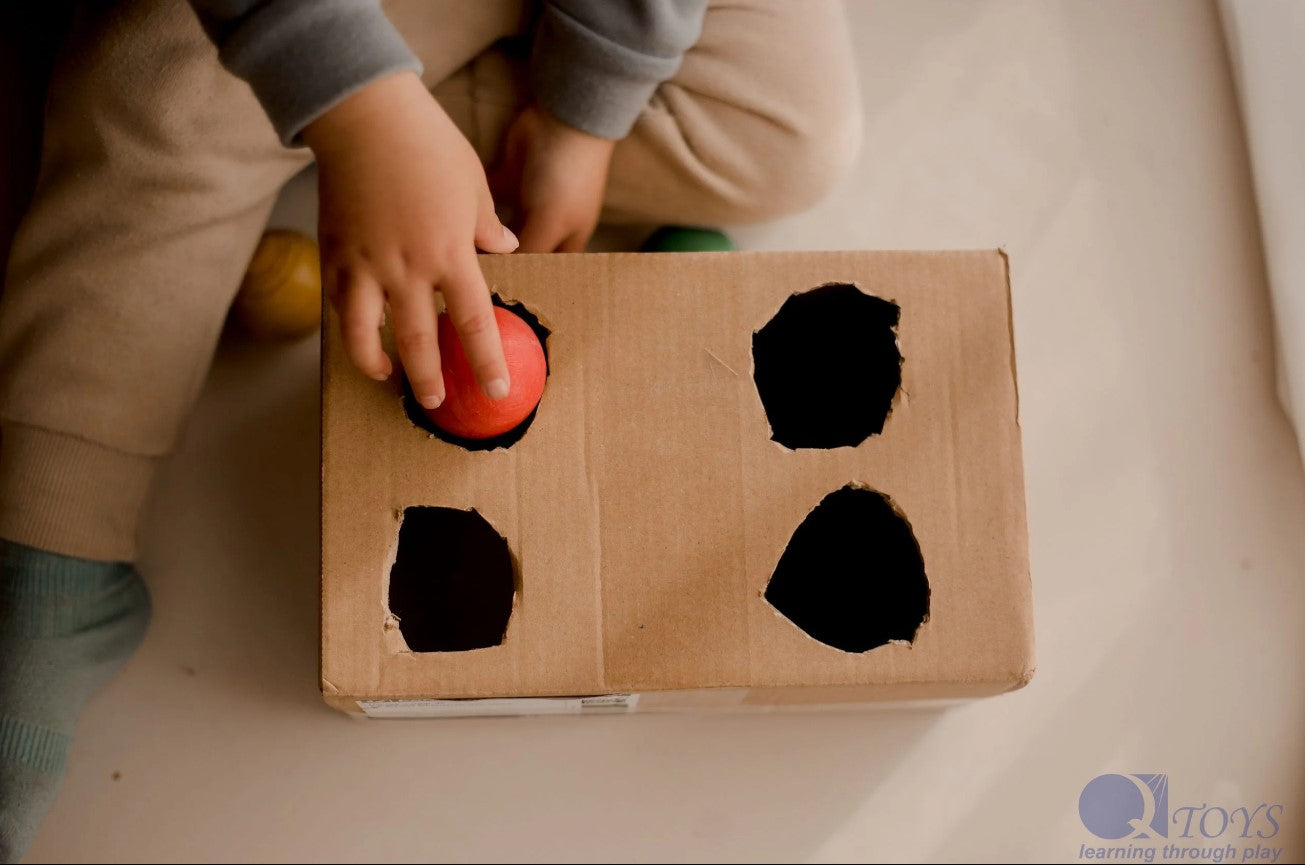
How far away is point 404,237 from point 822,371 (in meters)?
0.24

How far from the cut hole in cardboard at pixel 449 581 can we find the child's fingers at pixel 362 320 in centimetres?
17

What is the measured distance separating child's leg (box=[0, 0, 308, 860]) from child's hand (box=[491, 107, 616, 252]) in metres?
0.13

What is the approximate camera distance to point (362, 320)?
452mm

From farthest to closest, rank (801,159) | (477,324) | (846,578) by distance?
(801,159) → (846,578) → (477,324)

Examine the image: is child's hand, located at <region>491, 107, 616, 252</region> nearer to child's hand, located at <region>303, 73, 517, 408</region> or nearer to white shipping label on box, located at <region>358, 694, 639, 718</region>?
child's hand, located at <region>303, 73, 517, 408</region>

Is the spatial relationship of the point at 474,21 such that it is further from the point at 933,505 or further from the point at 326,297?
the point at 933,505

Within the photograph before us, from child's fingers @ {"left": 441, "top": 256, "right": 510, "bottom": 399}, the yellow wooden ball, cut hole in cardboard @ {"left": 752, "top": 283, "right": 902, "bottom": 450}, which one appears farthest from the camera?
the yellow wooden ball

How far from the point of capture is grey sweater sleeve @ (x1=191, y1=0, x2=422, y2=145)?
0.45 meters

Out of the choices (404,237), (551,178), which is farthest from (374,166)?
(551,178)

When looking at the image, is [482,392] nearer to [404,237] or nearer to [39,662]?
[404,237]

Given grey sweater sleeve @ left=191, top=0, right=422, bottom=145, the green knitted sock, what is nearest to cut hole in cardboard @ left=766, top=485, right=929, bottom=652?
grey sweater sleeve @ left=191, top=0, right=422, bottom=145

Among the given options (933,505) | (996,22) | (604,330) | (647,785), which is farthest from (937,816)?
(996,22)

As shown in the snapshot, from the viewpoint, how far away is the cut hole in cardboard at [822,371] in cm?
56

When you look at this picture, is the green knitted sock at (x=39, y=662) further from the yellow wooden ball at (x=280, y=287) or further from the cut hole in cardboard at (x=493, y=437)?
the cut hole in cardboard at (x=493, y=437)
